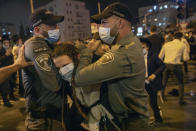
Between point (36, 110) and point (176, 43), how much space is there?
526 centimetres

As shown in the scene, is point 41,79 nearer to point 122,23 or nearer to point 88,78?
point 88,78

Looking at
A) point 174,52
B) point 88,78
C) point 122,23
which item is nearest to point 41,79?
point 88,78

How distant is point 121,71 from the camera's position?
5.66ft

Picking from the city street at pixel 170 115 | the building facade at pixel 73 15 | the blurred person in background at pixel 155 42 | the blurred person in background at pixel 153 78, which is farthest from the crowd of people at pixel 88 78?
the building facade at pixel 73 15

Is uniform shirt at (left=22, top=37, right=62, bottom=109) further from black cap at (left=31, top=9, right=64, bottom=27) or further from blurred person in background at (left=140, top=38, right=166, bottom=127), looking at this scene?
blurred person in background at (left=140, top=38, right=166, bottom=127)

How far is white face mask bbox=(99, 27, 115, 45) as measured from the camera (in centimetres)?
204

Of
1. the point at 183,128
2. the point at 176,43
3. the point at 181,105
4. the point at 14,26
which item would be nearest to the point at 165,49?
the point at 176,43

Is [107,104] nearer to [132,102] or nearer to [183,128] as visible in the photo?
[132,102]

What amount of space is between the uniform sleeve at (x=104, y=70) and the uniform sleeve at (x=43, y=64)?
1.03 ft

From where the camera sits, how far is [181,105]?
19.5ft

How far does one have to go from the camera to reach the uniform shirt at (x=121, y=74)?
1696 millimetres

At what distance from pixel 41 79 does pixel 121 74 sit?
818 mm

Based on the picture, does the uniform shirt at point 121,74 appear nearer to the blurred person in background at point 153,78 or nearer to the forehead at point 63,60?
the forehead at point 63,60

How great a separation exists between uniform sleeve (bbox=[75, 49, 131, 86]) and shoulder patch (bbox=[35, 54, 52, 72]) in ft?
1.16
